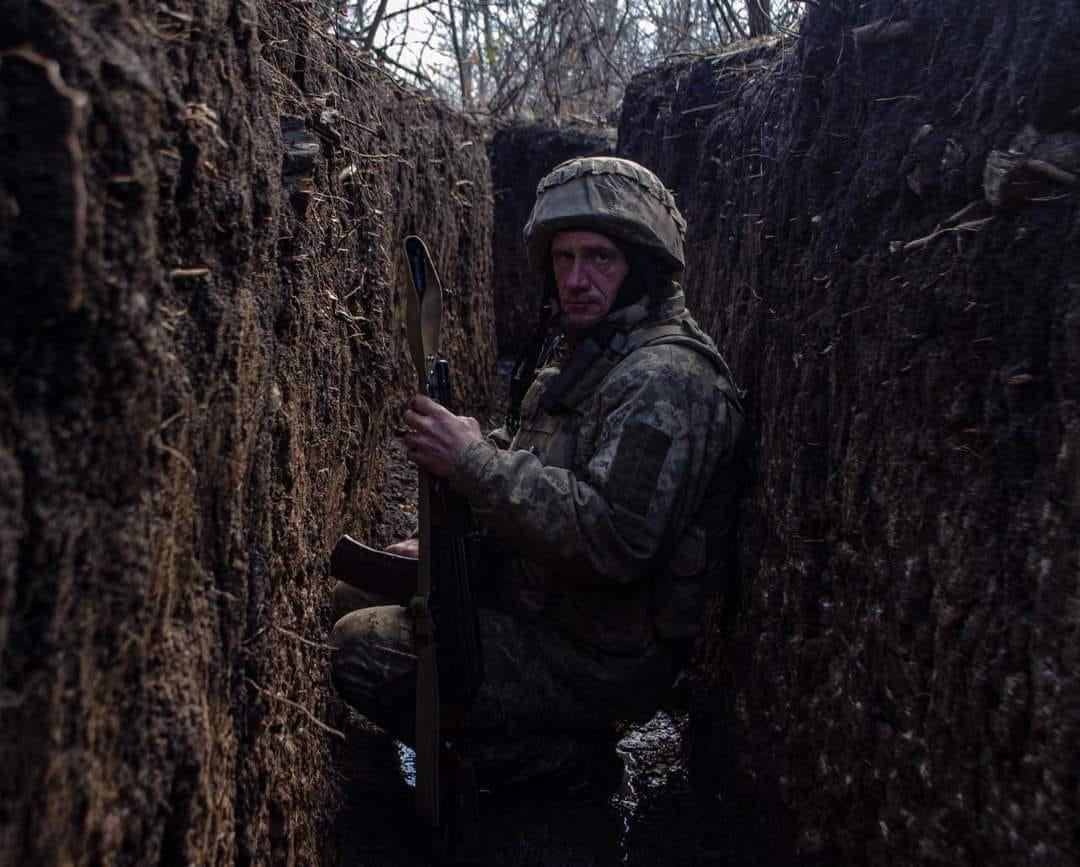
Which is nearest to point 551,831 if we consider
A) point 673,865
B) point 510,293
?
point 673,865

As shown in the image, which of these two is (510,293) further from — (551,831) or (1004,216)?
(1004,216)

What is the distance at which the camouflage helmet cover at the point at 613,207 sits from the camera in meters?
3.14

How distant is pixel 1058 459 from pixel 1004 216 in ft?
1.64

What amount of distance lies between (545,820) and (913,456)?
181 cm

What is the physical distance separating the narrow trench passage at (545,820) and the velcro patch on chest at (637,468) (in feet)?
3.67

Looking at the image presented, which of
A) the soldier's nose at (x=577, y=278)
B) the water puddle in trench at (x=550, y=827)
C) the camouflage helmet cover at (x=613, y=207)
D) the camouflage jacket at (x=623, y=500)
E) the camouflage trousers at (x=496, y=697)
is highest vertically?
the camouflage helmet cover at (x=613, y=207)

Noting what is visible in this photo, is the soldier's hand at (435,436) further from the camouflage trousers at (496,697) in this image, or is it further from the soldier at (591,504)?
the camouflage trousers at (496,697)

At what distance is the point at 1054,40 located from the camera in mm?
1792

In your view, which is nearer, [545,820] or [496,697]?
[496,697]

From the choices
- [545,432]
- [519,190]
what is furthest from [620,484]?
[519,190]

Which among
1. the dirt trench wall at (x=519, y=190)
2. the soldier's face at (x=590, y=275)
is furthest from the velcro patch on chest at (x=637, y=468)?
the dirt trench wall at (x=519, y=190)

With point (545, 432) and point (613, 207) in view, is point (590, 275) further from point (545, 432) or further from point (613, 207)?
point (545, 432)

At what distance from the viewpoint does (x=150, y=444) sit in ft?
4.56

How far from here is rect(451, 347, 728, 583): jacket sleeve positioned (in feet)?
9.14
